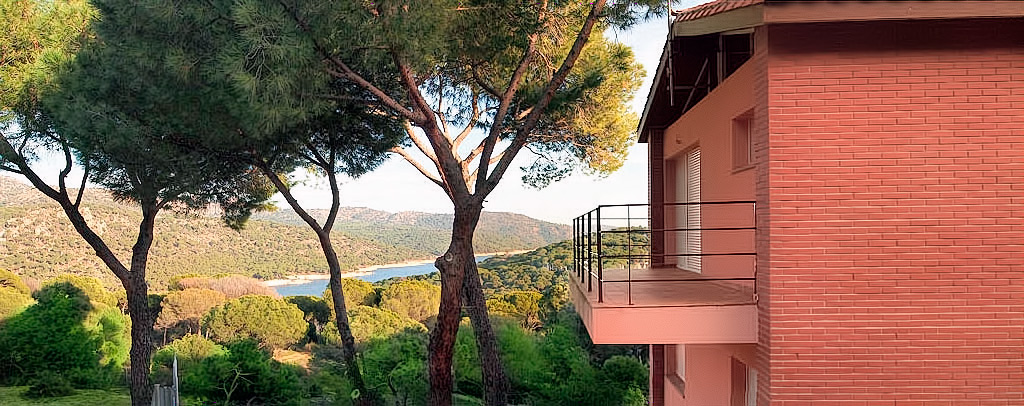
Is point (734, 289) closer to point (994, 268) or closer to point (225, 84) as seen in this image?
point (994, 268)

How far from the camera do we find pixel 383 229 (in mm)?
33844

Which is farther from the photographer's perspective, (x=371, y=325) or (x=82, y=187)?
(x=371, y=325)

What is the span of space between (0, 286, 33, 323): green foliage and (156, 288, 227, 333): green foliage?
4024mm

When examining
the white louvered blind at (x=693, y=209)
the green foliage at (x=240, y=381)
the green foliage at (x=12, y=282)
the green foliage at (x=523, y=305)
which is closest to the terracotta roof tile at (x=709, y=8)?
the white louvered blind at (x=693, y=209)

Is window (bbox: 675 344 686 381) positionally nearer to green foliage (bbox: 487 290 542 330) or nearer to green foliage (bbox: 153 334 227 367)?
green foliage (bbox: 487 290 542 330)

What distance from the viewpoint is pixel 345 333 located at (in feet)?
56.1

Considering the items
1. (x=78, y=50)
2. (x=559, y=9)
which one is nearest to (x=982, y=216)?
(x=559, y=9)

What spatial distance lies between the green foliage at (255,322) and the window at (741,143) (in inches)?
695

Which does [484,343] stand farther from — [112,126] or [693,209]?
[112,126]

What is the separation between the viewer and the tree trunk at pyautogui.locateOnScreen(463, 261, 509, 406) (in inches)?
637

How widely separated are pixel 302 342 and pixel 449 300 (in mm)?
12964

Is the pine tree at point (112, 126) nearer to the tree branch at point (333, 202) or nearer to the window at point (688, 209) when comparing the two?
the tree branch at point (333, 202)

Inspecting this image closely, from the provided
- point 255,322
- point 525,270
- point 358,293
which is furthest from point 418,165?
point 525,270

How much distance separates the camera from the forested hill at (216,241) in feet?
88.4
